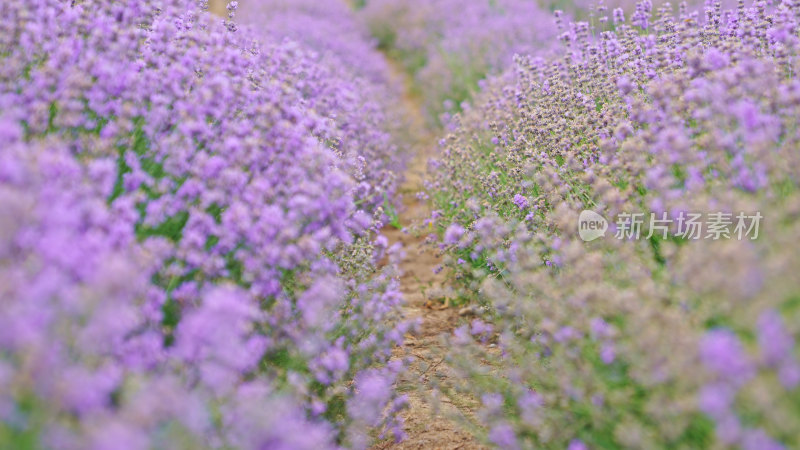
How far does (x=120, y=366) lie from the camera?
167 cm

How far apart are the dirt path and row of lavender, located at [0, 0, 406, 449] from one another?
0.20 metres

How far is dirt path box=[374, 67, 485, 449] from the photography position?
294 cm

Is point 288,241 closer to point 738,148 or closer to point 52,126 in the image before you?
point 52,126

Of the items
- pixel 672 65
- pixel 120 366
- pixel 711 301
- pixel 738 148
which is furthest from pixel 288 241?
pixel 672 65

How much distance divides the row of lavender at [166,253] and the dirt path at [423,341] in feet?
0.67

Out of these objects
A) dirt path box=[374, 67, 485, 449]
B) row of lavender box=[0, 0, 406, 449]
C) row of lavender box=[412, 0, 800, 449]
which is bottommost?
dirt path box=[374, 67, 485, 449]

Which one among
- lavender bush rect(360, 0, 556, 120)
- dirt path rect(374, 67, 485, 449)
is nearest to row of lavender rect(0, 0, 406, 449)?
dirt path rect(374, 67, 485, 449)

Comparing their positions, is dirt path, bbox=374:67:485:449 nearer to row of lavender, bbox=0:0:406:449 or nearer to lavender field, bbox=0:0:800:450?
lavender field, bbox=0:0:800:450

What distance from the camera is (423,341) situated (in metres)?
3.84

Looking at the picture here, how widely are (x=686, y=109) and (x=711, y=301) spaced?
1158mm

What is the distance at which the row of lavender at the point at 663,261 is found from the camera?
4.77 feet

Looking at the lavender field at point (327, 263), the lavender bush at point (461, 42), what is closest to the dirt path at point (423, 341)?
the lavender field at point (327, 263)

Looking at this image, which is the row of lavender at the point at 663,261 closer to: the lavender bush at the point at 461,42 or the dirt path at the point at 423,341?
the dirt path at the point at 423,341

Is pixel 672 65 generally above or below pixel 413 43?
above
